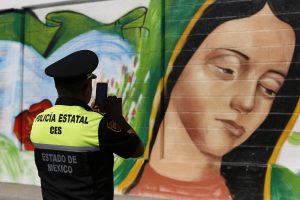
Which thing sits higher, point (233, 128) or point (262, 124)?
point (262, 124)

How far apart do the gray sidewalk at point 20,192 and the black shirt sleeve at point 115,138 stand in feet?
16.9

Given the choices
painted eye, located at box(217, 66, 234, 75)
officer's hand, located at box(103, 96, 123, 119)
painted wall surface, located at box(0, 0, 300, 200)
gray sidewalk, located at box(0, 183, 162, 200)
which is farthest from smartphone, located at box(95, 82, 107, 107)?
gray sidewalk, located at box(0, 183, 162, 200)

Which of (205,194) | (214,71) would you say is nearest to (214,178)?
(205,194)

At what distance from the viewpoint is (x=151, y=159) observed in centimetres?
748

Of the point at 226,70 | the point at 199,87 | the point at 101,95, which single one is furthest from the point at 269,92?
the point at 101,95

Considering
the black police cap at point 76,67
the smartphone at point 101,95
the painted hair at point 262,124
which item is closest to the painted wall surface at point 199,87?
the painted hair at point 262,124

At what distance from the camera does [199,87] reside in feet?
23.7

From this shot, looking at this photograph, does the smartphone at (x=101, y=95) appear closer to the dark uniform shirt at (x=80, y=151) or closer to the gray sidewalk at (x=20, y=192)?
the dark uniform shirt at (x=80, y=151)

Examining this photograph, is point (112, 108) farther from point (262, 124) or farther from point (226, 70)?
point (226, 70)

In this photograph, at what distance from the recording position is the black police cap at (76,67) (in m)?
2.39

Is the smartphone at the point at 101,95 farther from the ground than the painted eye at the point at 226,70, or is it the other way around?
the smartphone at the point at 101,95

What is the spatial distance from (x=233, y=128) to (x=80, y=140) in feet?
15.7

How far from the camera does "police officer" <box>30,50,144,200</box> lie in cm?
236

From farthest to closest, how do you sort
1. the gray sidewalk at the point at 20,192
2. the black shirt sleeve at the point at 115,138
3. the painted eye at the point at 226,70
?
the gray sidewalk at the point at 20,192
the painted eye at the point at 226,70
the black shirt sleeve at the point at 115,138
